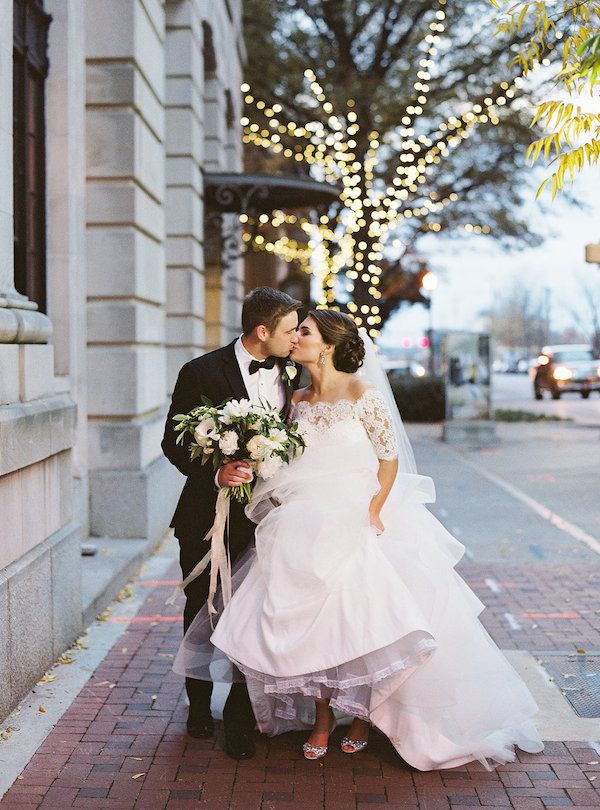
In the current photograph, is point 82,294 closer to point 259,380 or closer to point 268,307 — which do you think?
point 259,380

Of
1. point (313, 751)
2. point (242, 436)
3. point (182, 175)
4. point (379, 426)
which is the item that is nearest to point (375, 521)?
point (379, 426)

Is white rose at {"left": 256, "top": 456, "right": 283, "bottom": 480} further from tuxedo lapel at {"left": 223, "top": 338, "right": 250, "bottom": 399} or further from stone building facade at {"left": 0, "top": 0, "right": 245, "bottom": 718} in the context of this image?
stone building facade at {"left": 0, "top": 0, "right": 245, "bottom": 718}

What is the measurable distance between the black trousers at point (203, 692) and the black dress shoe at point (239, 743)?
3 cm

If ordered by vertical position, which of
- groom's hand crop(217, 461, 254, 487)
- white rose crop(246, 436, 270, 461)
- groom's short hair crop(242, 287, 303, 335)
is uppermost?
groom's short hair crop(242, 287, 303, 335)

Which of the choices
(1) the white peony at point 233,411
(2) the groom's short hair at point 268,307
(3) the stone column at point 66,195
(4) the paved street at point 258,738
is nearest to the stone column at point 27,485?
(4) the paved street at point 258,738

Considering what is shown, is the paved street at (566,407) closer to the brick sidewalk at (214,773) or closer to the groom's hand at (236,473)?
the brick sidewalk at (214,773)

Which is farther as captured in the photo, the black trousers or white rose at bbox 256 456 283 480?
the black trousers

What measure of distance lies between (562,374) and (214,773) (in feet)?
111

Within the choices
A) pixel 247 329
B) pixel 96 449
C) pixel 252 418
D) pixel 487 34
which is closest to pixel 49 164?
pixel 96 449

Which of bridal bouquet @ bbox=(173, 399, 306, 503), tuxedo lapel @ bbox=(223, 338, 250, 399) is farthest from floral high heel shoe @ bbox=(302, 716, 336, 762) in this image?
tuxedo lapel @ bbox=(223, 338, 250, 399)

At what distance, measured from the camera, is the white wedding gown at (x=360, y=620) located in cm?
422

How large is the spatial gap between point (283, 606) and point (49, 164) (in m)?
5.15

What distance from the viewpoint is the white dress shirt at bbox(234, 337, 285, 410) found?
187 inches

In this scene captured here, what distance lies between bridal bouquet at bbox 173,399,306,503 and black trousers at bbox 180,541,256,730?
80cm
